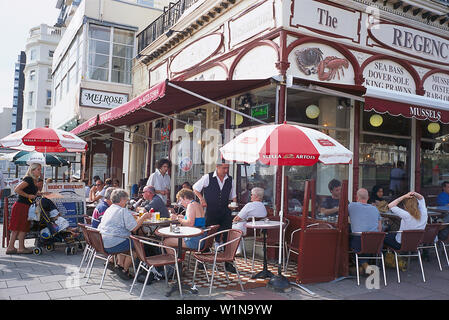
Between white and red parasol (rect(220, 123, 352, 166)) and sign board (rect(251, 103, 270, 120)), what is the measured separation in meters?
3.01

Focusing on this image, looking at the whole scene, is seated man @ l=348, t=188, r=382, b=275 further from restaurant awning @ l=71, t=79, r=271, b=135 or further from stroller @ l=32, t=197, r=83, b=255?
stroller @ l=32, t=197, r=83, b=255

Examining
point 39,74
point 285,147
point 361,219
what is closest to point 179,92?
point 285,147

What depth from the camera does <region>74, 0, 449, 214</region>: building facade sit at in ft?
23.1

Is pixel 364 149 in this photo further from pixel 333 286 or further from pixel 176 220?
pixel 176 220

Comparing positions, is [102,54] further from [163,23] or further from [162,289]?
[162,289]

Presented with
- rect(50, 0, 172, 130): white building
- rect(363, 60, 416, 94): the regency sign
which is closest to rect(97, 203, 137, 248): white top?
rect(363, 60, 416, 94): the regency sign

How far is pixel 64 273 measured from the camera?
5.60 meters

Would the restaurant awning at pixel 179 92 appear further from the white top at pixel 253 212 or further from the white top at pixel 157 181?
the white top at pixel 253 212

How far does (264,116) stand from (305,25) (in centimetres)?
197

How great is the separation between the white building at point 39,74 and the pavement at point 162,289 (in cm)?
4278

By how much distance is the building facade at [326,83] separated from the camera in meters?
7.03

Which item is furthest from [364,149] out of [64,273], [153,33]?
[153,33]

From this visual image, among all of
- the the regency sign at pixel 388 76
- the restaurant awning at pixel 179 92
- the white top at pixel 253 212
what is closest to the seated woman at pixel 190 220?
the white top at pixel 253 212

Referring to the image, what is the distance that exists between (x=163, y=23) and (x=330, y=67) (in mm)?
6916
